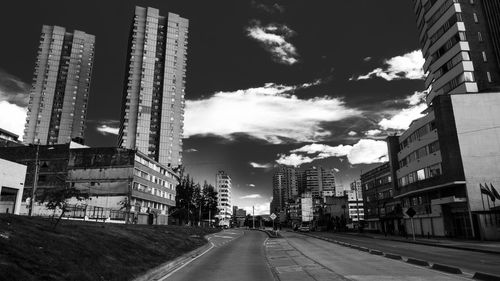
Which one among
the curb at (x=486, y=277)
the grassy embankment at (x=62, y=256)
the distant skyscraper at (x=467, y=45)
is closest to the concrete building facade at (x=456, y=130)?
the distant skyscraper at (x=467, y=45)

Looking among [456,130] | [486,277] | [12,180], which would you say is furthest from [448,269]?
[12,180]

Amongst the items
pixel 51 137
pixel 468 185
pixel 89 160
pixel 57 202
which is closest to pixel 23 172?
pixel 57 202

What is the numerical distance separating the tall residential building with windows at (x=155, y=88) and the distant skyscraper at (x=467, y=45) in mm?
106154

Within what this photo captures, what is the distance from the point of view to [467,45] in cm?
6097

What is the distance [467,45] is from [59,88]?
164472 mm

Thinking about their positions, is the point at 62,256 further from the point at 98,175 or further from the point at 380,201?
the point at 380,201

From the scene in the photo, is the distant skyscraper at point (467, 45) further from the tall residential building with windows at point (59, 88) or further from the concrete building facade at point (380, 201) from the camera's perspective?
the tall residential building with windows at point (59, 88)

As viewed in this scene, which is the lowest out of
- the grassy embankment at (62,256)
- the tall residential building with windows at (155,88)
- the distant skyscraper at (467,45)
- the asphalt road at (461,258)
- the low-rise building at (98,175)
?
the asphalt road at (461,258)

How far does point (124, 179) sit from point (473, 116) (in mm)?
65104

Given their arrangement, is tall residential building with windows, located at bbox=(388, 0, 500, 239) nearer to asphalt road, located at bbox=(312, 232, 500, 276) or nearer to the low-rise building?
asphalt road, located at bbox=(312, 232, 500, 276)

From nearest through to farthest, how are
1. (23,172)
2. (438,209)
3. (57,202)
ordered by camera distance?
(57,202) → (23,172) → (438,209)

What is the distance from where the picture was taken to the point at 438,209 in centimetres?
5594

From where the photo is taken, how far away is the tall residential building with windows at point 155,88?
146 metres

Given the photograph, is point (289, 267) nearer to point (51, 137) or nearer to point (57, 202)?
point (57, 202)
